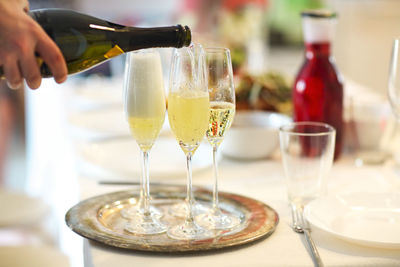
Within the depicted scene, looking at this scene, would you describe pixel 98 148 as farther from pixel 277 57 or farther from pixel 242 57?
pixel 277 57

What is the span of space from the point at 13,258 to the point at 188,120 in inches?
25.7

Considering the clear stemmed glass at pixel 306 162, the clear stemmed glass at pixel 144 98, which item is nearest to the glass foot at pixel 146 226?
Result: the clear stemmed glass at pixel 144 98

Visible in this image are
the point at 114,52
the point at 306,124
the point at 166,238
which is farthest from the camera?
the point at 306,124

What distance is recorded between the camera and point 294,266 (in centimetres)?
79

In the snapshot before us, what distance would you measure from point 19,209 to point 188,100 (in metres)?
1.23

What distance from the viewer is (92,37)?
3.15ft

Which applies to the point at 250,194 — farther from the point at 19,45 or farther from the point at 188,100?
the point at 19,45

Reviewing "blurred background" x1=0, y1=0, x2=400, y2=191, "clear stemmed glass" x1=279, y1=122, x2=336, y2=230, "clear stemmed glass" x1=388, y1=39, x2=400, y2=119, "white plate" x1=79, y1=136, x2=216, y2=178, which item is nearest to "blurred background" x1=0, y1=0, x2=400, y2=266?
"blurred background" x1=0, y1=0, x2=400, y2=191

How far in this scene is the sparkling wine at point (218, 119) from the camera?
0.94m

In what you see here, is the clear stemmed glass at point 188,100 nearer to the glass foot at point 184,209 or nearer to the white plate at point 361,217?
the glass foot at point 184,209

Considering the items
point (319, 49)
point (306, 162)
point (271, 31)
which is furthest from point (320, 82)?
point (271, 31)

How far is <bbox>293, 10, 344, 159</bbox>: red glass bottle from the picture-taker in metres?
1.35

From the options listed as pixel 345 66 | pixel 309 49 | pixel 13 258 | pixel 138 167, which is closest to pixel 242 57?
pixel 309 49

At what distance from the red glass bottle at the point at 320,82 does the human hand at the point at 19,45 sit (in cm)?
74
